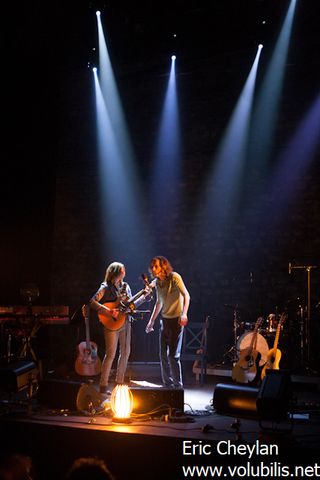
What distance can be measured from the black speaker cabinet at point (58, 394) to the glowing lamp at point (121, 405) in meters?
0.60

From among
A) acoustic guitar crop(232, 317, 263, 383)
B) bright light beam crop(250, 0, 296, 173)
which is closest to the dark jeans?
acoustic guitar crop(232, 317, 263, 383)

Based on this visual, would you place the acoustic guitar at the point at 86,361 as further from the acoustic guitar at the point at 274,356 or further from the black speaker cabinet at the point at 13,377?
the acoustic guitar at the point at 274,356

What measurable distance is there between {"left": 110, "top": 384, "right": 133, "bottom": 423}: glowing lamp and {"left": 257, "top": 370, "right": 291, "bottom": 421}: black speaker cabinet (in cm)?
128

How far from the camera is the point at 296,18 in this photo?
9.54 m

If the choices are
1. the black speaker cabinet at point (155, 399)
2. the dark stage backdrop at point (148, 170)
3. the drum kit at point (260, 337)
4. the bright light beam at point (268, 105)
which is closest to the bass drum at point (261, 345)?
the drum kit at point (260, 337)

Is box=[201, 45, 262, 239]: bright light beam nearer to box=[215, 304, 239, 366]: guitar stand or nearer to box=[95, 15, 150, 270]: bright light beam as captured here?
box=[95, 15, 150, 270]: bright light beam

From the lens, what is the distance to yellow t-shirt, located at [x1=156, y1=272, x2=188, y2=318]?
687cm

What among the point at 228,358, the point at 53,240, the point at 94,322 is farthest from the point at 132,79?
the point at 228,358

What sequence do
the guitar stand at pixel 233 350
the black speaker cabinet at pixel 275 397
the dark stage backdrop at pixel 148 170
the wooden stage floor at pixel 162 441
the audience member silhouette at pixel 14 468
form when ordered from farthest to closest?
the dark stage backdrop at pixel 148 170 → the guitar stand at pixel 233 350 → the black speaker cabinet at pixel 275 397 → the wooden stage floor at pixel 162 441 → the audience member silhouette at pixel 14 468

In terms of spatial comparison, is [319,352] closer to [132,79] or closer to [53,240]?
[53,240]

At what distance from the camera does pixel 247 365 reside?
26.6 feet

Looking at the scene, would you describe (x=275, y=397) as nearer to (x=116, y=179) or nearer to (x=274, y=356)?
(x=274, y=356)

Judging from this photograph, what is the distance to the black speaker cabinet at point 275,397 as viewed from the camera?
5.22m

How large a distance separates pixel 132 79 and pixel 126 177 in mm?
1795
